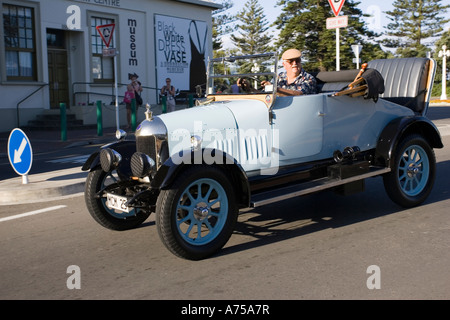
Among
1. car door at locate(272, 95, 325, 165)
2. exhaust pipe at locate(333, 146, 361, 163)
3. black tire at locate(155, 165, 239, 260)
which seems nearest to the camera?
black tire at locate(155, 165, 239, 260)

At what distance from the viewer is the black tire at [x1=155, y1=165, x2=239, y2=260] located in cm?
416

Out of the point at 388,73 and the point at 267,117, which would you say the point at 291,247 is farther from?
the point at 388,73

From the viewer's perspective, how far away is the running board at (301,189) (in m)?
4.64

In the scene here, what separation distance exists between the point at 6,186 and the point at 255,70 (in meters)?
4.34

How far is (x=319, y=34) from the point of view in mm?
42125

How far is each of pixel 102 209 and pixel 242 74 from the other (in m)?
2.04

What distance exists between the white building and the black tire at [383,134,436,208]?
396 inches

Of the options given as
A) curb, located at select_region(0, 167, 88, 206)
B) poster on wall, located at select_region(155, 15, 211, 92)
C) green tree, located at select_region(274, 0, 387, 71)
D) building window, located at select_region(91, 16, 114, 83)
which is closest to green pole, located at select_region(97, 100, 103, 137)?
building window, located at select_region(91, 16, 114, 83)

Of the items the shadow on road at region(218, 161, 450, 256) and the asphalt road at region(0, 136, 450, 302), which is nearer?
the asphalt road at region(0, 136, 450, 302)

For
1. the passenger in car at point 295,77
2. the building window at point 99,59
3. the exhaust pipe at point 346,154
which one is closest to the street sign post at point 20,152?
the passenger in car at point 295,77

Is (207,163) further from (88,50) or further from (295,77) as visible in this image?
(88,50)

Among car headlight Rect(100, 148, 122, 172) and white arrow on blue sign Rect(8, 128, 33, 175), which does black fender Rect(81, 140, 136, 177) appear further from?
white arrow on blue sign Rect(8, 128, 33, 175)

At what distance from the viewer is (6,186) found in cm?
758
